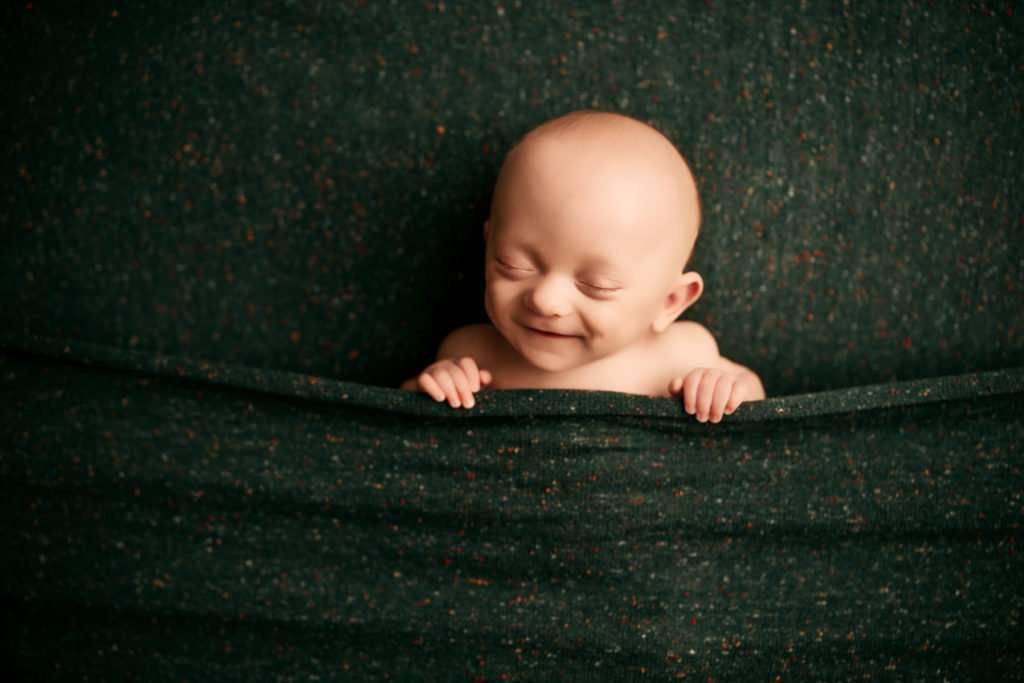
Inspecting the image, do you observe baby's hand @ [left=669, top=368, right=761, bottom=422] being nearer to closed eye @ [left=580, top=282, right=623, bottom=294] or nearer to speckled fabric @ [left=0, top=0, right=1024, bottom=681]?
speckled fabric @ [left=0, top=0, right=1024, bottom=681]

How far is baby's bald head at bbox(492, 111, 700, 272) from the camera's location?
29.8 inches

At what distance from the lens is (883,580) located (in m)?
0.82

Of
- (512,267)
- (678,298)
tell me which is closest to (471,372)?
(512,267)

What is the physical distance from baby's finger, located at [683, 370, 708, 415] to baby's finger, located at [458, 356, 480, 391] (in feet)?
0.69

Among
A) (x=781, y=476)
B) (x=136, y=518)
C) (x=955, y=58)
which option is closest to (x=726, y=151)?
(x=955, y=58)

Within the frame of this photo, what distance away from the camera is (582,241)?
29.9 inches

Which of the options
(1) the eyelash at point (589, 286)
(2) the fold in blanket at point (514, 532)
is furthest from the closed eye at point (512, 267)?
(2) the fold in blanket at point (514, 532)

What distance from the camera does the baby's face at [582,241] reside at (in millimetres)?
757

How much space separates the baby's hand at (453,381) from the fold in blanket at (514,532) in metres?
0.01

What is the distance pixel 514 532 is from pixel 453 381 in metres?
0.16

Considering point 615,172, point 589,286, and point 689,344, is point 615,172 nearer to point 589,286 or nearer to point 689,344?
point 589,286

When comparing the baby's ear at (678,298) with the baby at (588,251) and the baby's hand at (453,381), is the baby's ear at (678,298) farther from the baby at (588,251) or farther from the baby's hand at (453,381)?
the baby's hand at (453,381)

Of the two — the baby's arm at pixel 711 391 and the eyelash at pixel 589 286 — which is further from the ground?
the eyelash at pixel 589 286

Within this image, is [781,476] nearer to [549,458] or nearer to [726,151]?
[549,458]
